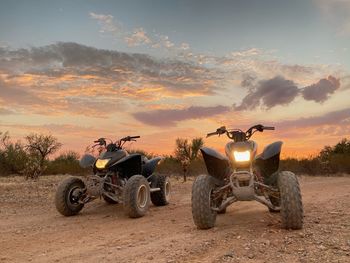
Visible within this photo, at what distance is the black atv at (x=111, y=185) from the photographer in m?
9.82

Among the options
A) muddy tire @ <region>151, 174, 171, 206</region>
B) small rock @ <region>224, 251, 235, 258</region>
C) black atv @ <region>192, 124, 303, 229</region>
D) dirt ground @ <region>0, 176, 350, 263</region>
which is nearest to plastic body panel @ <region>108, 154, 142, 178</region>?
muddy tire @ <region>151, 174, 171, 206</region>

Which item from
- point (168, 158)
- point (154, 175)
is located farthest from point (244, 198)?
point (168, 158)

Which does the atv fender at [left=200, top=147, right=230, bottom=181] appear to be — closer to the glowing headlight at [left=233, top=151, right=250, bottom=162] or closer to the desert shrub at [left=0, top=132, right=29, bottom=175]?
the glowing headlight at [left=233, top=151, right=250, bottom=162]

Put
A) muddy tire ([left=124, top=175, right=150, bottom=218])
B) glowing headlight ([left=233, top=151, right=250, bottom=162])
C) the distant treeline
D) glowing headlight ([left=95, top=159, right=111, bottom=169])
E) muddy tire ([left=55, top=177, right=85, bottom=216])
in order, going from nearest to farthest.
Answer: glowing headlight ([left=233, top=151, right=250, bottom=162]) < muddy tire ([left=124, top=175, right=150, bottom=218]) < muddy tire ([left=55, top=177, right=85, bottom=216]) < glowing headlight ([left=95, top=159, right=111, bottom=169]) < the distant treeline

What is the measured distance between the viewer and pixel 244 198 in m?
7.29

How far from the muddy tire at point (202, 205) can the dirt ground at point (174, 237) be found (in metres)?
0.15

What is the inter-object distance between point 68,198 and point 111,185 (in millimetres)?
1049

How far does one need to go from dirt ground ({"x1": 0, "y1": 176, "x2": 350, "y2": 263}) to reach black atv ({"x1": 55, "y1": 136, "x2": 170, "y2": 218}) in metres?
0.30

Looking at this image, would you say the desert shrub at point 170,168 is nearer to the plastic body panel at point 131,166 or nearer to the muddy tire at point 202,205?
the plastic body panel at point 131,166

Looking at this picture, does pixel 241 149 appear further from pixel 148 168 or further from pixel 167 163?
pixel 167 163

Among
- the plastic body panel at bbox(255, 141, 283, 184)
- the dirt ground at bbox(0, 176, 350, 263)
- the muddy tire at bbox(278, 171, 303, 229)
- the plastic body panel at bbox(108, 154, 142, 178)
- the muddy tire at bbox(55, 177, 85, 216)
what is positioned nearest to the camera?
the dirt ground at bbox(0, 176, 350, 263)

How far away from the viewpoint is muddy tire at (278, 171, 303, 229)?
6.98m

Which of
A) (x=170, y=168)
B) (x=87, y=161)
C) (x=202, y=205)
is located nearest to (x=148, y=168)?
(x=87, y=161)

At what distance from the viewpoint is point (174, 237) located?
7.25m
